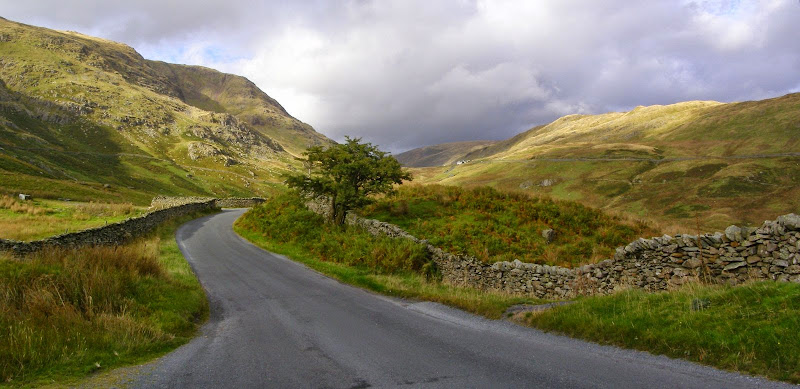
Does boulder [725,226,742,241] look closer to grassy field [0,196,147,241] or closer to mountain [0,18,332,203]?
grassy field [0,196,147,241]

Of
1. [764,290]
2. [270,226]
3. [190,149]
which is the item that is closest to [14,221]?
[270,226]

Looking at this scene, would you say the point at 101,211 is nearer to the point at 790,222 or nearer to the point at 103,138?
the point at 790,222

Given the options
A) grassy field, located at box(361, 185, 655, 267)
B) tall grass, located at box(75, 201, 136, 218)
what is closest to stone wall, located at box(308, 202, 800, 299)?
grassy field, located at box(361, 185, 655, 267)

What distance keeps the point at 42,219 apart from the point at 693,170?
117494mm

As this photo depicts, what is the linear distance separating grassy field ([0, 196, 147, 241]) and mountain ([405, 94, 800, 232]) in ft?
176

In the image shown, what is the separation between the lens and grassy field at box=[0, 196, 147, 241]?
22.0 meters

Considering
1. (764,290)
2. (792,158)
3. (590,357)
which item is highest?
(792,158)

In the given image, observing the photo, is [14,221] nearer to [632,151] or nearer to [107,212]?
[107,212]

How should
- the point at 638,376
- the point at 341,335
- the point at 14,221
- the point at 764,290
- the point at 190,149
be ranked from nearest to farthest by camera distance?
the point at 638,376 → the point at 764,290 → the point at 341,335 → the point at 14,221 → the point at 190,149

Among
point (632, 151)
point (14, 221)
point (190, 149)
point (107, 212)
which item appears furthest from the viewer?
point (190, 149)

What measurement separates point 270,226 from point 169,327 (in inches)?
879

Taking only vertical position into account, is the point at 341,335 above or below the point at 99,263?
below

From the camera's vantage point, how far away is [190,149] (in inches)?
6471

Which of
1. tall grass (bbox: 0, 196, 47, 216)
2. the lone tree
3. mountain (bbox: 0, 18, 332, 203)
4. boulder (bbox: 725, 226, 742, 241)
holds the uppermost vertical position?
mountain (bbox: 0, 18, 332, 203)
